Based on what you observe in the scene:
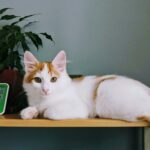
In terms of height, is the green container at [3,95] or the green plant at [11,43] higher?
the green plant at [11,43]

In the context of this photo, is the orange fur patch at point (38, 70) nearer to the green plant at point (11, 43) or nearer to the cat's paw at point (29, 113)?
the cat's paw at point (29, 113)

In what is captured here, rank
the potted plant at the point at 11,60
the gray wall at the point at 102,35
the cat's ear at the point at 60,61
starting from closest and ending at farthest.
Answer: the cat's ear at the point at 60,61
the potted plant at the point at 11,60
the gray wall at the point at 102,35

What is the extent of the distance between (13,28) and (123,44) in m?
0.52

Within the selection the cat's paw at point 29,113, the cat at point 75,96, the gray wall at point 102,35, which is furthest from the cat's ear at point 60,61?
the gray wall at point 102,35

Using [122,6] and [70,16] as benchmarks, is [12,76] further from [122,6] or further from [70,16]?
[122,6]

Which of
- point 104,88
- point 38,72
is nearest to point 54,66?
point 38,72

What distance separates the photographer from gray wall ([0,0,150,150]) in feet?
4.78

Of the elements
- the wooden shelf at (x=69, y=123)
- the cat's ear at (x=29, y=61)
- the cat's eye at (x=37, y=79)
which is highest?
the cat's ear at (x=29, y=61)

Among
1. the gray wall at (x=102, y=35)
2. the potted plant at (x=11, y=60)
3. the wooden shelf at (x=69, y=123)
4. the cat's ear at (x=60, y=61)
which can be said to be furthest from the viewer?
Answer: the gray wall at (x=102, y=35)

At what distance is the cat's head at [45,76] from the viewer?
1065 millimetres

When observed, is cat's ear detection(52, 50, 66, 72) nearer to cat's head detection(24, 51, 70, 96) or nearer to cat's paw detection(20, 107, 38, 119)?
cat's head detection(24, 51, 70, 96)

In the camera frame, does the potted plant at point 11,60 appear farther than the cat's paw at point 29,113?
Yes

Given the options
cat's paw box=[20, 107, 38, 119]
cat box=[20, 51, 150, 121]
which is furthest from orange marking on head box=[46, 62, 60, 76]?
cat's paw box=[20, 107, 38, 119]

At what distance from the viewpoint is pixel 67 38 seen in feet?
4.83
